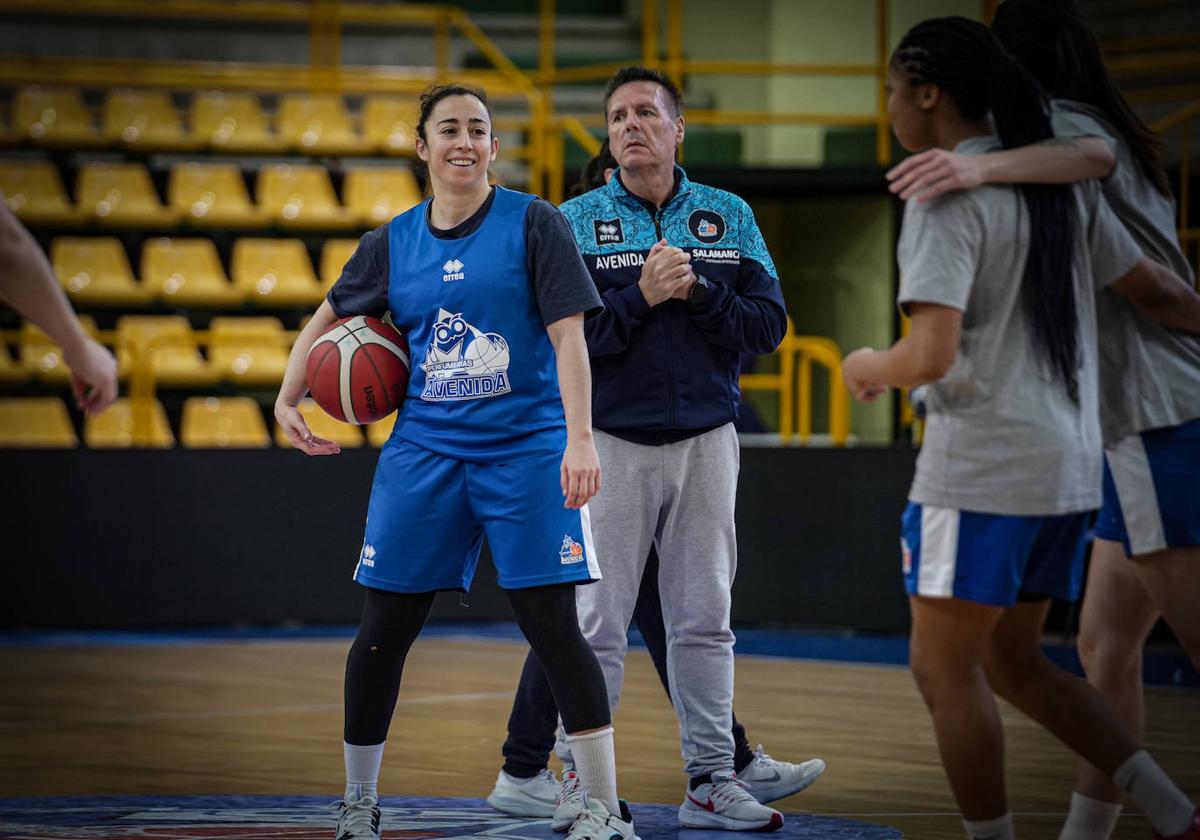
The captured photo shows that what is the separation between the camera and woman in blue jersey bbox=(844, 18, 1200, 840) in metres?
3.22

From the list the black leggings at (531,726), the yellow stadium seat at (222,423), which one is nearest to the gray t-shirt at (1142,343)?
the black leggings at (531,726)

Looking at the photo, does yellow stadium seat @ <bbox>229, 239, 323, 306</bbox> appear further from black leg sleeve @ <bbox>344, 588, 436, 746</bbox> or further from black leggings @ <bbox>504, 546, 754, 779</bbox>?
black leg sleeve @ <bbox>344, 588, 436, 746</bbox>

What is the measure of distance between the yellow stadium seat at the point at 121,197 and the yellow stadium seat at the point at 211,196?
0.14 m

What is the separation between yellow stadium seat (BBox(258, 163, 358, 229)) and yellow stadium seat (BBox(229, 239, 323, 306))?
20cm

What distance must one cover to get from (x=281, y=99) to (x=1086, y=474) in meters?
12.1

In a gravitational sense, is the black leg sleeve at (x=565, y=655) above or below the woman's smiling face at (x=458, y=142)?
below

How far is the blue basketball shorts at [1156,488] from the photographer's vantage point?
3639 mm

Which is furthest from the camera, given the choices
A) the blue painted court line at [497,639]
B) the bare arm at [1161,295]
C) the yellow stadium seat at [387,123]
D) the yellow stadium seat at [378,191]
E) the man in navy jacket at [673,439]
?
the yellow stadium seat at [387,123]

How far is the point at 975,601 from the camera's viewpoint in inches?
127

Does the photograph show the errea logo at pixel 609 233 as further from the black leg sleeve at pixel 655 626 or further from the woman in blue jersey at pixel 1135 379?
the woman in blue jersey at pixel 1135 379

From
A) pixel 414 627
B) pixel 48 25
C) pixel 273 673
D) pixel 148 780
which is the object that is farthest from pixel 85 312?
pixel 414 627


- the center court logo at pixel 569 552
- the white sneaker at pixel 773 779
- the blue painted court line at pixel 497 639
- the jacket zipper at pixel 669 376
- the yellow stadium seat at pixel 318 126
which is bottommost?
the blue painted court line at pixel 497 639

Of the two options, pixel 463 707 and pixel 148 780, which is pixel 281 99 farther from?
pixel 148 780

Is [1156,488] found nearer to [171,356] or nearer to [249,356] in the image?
[249,356]
